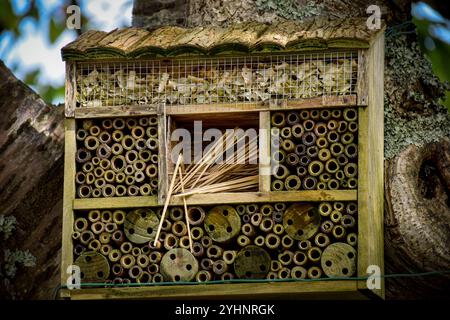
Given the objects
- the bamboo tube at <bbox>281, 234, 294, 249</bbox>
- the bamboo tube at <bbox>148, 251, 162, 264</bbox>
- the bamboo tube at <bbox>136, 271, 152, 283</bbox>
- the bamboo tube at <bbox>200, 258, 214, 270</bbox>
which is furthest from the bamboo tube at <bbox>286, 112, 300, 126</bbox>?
the bamboo tube at <bbox>136, 271, 152, 283</bbox>

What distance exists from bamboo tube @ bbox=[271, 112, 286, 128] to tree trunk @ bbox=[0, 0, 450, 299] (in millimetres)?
614

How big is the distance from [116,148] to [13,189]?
35.8 inches

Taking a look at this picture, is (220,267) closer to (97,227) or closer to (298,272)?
(298,272)

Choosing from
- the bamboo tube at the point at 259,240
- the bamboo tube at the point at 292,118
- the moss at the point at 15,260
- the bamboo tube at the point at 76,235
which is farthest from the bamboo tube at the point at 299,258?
the moss at the point at 15,260

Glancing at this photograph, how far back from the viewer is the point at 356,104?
5574 mm

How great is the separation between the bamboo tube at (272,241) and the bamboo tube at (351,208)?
0.34 m

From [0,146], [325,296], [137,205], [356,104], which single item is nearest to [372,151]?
[356,104]

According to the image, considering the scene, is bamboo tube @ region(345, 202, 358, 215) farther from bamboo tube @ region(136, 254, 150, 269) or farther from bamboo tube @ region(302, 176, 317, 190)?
bamboo tube @ region(136, 254, 150, 269)

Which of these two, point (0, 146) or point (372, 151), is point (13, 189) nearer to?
point (0, 146)

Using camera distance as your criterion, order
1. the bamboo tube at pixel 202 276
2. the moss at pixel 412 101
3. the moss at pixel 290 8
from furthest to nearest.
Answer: the moss at pixel 290 8, the moss at pixel 412 101, the bamboo tube at pixel 202 276

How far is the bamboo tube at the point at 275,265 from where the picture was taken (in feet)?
18.3

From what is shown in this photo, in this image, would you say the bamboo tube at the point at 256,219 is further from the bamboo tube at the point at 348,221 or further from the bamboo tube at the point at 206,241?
the bamboo tube at the point at 348,221

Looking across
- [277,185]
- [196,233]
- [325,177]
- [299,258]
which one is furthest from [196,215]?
[325,177]

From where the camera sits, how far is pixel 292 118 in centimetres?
566
